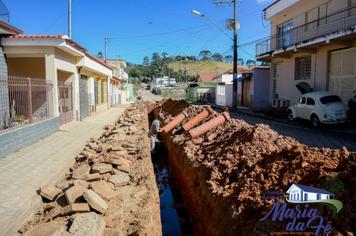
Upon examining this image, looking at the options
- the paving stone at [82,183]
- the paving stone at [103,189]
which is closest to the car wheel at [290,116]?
the paving stone at [103,189]

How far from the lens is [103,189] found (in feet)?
19.3

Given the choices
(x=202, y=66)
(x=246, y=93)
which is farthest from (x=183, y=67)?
(x=246, y=93)

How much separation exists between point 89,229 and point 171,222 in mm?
3113

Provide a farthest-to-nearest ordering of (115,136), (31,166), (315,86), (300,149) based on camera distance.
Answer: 1. (315,86)
2. (115,136)
3. (31,166)
4. (300,149)

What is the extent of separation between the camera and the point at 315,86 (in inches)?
751

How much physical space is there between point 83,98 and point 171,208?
13.0 metres

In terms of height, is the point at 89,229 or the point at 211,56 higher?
the point at 211,56


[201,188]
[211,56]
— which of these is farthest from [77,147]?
[211,56]

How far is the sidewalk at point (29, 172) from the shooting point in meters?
5.09

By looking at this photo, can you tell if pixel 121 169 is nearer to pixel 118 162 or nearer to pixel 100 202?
pixel 118 162

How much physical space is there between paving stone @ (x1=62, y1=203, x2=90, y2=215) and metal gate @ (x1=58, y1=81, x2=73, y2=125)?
34.7ft

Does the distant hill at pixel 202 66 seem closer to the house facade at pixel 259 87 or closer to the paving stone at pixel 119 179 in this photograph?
the house facade at pixel 259 87

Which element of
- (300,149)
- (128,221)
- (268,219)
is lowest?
(128,221)

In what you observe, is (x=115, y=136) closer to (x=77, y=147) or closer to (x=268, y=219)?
(x=77, y=147)
